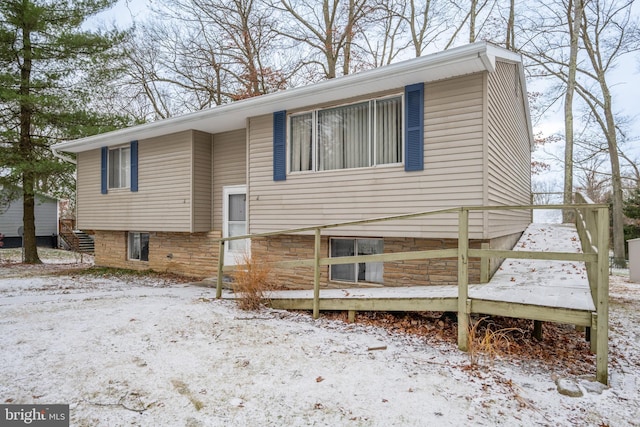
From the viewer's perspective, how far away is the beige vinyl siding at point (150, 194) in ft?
29.8

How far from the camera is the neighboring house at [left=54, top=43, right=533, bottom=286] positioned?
18.1ft

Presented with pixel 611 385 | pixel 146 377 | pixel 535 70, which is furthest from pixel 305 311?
pixel 535 70

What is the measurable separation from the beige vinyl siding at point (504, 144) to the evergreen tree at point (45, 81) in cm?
1228

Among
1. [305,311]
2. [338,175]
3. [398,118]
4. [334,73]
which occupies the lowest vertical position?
[305,311]

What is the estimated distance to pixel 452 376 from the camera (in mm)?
3348

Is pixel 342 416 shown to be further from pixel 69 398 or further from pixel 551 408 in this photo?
pixel 69 398

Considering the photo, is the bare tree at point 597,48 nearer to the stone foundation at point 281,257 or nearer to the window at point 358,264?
the stone foundation at point 281,257

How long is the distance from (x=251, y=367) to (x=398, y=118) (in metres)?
4.35

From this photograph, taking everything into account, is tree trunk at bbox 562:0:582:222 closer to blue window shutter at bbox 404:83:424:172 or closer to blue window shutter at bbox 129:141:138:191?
blue window shutter at bbox 404:83:424:172

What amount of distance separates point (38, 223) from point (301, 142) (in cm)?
2217

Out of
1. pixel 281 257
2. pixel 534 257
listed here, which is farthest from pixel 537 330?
pixel 281 257

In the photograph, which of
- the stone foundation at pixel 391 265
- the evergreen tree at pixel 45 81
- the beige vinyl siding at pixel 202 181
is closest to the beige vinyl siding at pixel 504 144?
the stone foundation at pixel 391 265

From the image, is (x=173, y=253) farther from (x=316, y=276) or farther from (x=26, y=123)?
(x=26, y=123)

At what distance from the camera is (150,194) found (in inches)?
383
